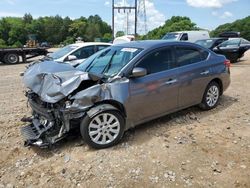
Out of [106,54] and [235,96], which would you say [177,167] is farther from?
[235,96]

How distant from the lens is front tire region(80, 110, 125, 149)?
14.5ft

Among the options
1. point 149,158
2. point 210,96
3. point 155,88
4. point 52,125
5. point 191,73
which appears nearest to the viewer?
point 149,158

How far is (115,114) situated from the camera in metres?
4.58

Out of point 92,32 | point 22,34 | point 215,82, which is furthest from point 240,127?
point 22,34

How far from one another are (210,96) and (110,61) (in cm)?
244

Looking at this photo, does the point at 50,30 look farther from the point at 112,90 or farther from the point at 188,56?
the point at 112,90

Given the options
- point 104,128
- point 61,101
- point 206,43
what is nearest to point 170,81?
A: point 104,128

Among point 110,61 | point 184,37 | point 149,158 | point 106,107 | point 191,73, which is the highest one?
point 184,37

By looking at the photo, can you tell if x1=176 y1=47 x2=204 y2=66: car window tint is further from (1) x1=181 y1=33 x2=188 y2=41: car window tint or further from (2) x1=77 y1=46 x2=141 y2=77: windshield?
(1) x1=181 y1=33 x2=188 y2=41: car window tint

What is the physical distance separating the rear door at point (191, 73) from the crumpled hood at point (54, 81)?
1.75 m

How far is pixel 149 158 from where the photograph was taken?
4254mm

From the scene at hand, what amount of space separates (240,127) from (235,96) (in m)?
2.38

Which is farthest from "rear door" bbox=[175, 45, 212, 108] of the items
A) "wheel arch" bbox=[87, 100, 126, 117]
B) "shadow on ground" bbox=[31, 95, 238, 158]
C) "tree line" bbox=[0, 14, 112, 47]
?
"tree line" bbox=[0, 14, 112, 47]

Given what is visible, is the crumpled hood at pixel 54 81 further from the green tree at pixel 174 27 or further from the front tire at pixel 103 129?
the green tree at pixel 174 27
